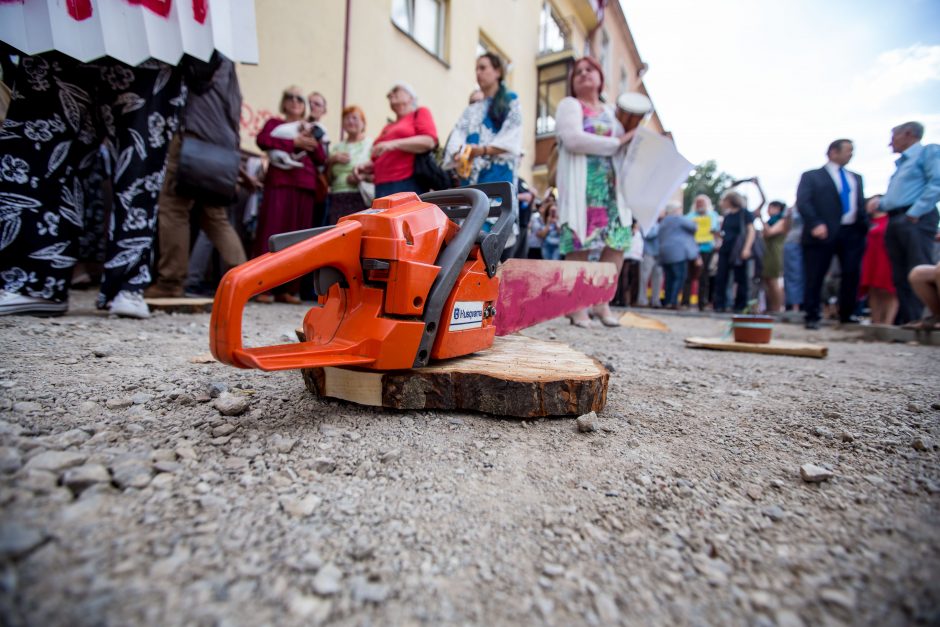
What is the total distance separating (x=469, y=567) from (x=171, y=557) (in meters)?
0.43

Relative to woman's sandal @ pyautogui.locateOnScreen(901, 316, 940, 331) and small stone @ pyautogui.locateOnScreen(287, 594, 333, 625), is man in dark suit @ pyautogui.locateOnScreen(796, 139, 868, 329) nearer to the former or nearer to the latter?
woman's sandal @ pyautogui.locateOnScreen(901, 316, 940, 331)

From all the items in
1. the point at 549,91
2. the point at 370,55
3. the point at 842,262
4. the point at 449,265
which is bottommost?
the point at 449,265

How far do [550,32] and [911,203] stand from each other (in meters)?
9.47

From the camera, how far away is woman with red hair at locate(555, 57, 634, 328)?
298 centimetres

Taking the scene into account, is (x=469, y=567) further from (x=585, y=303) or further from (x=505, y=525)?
(x=585, y=303)

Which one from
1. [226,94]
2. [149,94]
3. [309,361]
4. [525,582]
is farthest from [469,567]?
[226,94]

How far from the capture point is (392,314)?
108 centimetres

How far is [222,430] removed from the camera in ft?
3.29

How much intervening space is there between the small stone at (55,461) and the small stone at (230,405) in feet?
1.08

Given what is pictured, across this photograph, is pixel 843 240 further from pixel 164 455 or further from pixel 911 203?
pixel 164 455

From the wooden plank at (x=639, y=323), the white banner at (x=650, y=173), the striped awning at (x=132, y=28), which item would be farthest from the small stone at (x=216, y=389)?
the wooden plank at (x=639, y=323)

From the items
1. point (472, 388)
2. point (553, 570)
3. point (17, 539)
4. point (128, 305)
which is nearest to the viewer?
point (17, 539)

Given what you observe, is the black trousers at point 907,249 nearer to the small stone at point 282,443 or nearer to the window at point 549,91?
the small stone at point 282,443

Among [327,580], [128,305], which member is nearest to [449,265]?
[327,580]
